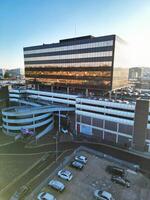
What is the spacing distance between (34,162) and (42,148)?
7.63m

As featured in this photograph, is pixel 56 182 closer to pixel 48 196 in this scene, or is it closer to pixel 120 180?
pixel 48 196

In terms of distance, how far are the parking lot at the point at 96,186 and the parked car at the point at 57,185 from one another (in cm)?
59

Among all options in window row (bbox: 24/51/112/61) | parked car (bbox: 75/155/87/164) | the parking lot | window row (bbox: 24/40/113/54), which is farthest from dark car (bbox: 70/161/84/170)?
window row (bbox: 24/40/113/54)

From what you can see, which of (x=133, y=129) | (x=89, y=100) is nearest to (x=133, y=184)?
(x=133, y=129)

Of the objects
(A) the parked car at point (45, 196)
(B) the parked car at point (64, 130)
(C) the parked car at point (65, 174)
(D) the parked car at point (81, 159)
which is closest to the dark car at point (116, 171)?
(D) the parked car at point (81, 159)

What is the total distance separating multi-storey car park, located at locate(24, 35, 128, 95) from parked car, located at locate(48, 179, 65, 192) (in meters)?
44.8

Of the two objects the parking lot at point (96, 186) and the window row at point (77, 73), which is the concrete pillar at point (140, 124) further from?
the window row at point (77, 73)

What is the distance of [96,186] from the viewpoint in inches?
1241

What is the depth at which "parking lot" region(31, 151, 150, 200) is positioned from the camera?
29094 millimetres

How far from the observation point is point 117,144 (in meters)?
51.7

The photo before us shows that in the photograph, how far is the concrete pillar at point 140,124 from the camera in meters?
45.1

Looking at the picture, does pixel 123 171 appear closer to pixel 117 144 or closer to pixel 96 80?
pixel 117 144

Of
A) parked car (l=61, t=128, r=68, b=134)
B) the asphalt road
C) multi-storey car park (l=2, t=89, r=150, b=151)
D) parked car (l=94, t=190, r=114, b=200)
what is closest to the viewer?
parked car (l=94, t=190, r=114, b=200)

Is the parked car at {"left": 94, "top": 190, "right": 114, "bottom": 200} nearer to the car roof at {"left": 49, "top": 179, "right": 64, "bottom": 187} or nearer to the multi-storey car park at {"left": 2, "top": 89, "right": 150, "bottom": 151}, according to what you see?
the car roof at {"left": 49, "top": 179, "right": 64, "bottom": 187}
